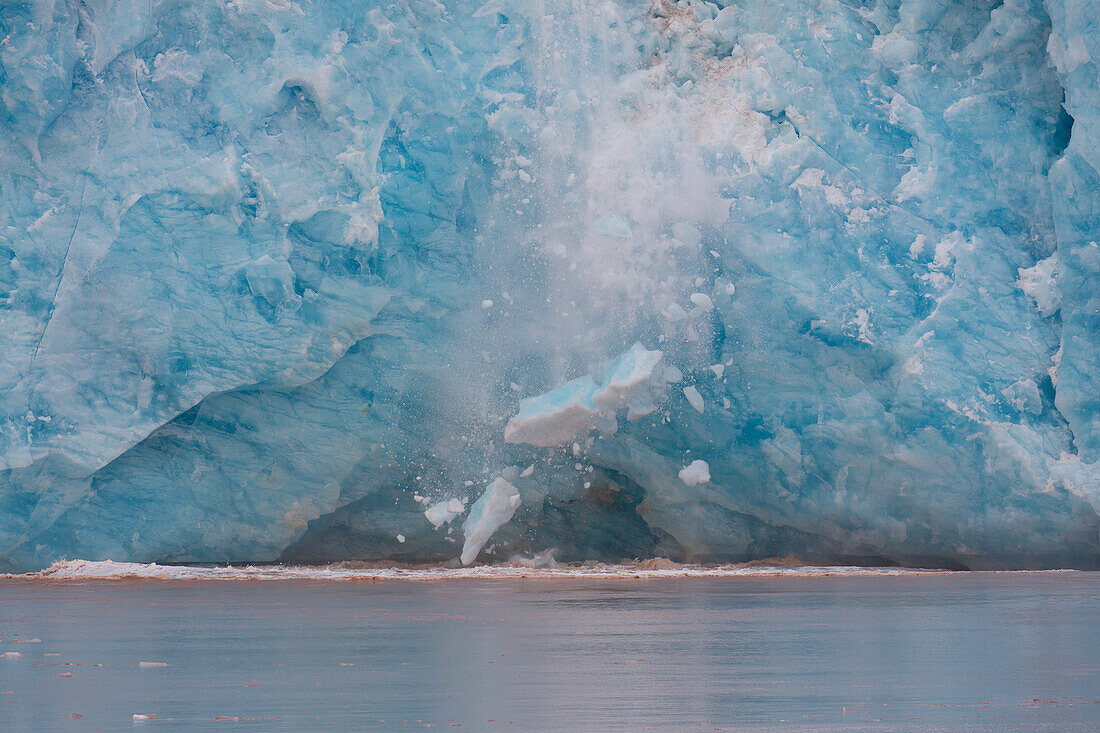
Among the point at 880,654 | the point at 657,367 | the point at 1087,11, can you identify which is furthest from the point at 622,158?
the point at 880,654

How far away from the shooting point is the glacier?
36.5 feet

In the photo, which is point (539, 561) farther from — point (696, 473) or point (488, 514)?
point (696, 473)

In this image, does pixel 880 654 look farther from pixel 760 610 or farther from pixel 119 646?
pixel 119 646

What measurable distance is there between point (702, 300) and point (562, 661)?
22.0 feet

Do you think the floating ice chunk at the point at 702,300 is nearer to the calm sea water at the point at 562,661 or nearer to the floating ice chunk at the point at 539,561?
the floating ice chunk at the point at 539,561

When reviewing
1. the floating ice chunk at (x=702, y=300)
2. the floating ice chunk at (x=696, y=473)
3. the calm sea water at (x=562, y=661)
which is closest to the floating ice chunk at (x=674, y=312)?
the floating ice chunk at (x=702, y=300)

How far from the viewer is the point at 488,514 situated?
11.7 meters

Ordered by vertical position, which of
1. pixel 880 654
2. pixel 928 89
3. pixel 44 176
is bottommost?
pixel 880 654

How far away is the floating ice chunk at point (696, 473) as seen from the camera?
11688mm

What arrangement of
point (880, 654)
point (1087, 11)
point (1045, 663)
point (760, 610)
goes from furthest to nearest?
1. point (1087, 11)
2. point (760, 610)
3. point (880, 654)
4. point (1045, 663)

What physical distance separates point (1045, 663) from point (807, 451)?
271 inches

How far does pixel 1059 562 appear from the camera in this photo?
11.8 meters

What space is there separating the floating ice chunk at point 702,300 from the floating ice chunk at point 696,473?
154 centimetres

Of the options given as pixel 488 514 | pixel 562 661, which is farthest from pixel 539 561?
pixel 562 661
